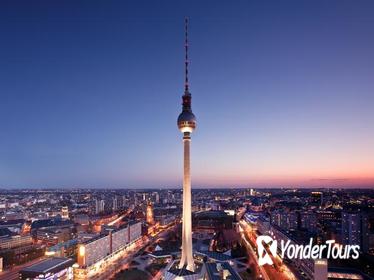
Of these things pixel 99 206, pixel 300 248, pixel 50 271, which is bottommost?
pixel 50 271

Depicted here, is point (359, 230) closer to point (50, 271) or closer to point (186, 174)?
point (186, 174)

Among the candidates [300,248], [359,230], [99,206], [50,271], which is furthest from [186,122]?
[99,206]

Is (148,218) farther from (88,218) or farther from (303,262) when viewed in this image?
(303,262)

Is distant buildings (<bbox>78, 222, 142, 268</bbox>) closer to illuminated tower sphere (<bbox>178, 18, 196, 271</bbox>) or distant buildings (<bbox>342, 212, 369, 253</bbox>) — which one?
illuminated tower sphere (<bbox>178, 18, 196, 271</bbox>)

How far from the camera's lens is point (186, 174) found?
3241cm

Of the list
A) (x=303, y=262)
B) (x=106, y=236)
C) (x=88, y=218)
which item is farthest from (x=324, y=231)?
(x=88, y=218)

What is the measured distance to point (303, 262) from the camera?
31453mm

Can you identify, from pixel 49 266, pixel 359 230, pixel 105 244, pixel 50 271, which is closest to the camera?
pixel 50 271

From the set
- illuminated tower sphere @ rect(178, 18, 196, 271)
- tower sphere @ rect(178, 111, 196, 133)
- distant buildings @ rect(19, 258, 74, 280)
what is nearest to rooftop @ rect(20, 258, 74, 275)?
distant buildings @ rect(19, 258, 74, 280)

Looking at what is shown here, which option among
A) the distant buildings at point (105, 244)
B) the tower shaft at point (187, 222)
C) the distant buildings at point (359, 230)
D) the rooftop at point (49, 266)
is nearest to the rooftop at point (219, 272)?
the tower shaft at point (187, 222)

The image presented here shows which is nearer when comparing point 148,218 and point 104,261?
point 104,261

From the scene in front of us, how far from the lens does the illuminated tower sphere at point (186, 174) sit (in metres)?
30.8

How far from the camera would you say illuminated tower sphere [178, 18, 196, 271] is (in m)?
30.8

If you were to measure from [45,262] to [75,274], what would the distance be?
344 centimetres
